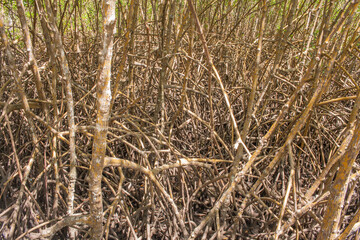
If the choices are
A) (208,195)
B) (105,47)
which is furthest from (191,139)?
(105,47)

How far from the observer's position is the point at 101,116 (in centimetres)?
78

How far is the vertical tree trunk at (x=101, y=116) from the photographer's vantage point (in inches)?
27.0

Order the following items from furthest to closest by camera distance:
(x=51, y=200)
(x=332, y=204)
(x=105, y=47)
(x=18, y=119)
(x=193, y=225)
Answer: (x=18, y=119)
(x=51, y=200)
(x=193, y=225)
(x=332, y=204)
(x=105, y=47)

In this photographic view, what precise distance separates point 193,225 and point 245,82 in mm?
1229

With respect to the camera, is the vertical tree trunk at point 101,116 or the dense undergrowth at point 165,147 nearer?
the vertical tree trunk at point 101,116

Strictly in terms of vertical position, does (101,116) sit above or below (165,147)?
above

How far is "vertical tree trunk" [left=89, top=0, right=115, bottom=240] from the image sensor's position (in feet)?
2.25

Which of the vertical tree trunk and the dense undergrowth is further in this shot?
the dense undergrowth

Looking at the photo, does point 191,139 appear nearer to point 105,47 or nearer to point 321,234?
point 321,234

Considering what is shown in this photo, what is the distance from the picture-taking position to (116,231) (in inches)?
72.4

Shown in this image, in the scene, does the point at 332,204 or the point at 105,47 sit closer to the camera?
the point at 105,47

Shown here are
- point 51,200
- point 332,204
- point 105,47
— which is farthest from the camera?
point 51,200

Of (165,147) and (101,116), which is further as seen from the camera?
(165,147)

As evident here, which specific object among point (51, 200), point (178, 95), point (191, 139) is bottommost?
point (51, 200)
